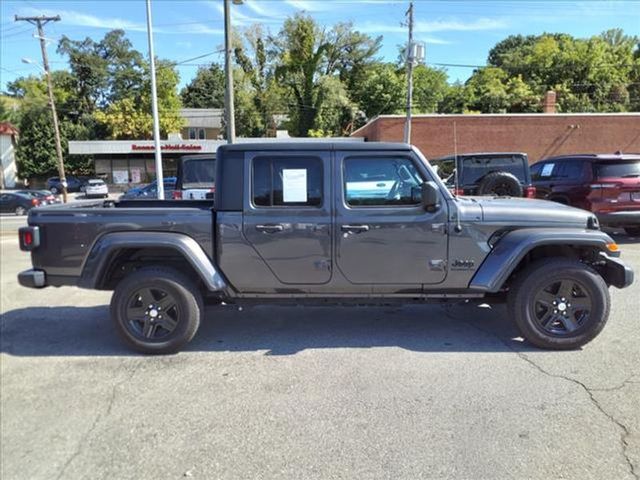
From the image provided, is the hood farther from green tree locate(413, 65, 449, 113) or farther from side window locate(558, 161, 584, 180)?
green tree locate(413, 65, 449, 113)

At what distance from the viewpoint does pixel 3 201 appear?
87.5ft

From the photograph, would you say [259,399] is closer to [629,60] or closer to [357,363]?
→ [357,363]

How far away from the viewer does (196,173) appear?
10.6 meters

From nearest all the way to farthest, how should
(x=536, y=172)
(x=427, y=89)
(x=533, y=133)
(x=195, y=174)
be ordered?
(x=195, y=174) → (x=536, y=172) → (x=533, y=133) → (x=427, y=89)

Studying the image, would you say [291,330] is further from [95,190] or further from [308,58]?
[308,58]

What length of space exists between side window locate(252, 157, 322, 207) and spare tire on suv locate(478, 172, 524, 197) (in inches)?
239

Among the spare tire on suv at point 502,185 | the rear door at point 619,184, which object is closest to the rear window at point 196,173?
the spare tire on suv at point 502,185

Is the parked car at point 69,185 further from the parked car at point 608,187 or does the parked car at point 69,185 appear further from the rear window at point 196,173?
the parked car at point 608,187

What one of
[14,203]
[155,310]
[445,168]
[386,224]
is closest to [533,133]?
[445,168]

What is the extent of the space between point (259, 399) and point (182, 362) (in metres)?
1.07

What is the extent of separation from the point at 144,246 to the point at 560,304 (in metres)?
3.81

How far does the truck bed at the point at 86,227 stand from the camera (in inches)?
173

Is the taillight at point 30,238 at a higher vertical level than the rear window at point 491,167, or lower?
lower

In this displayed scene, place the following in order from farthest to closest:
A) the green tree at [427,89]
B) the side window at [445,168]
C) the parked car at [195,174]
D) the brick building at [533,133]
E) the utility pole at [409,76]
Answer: the green tree at [427,89] → the brick building at [533,133] → the utility pole at [409,76] → the side window at [445,168] → the parked car at [195,174]
